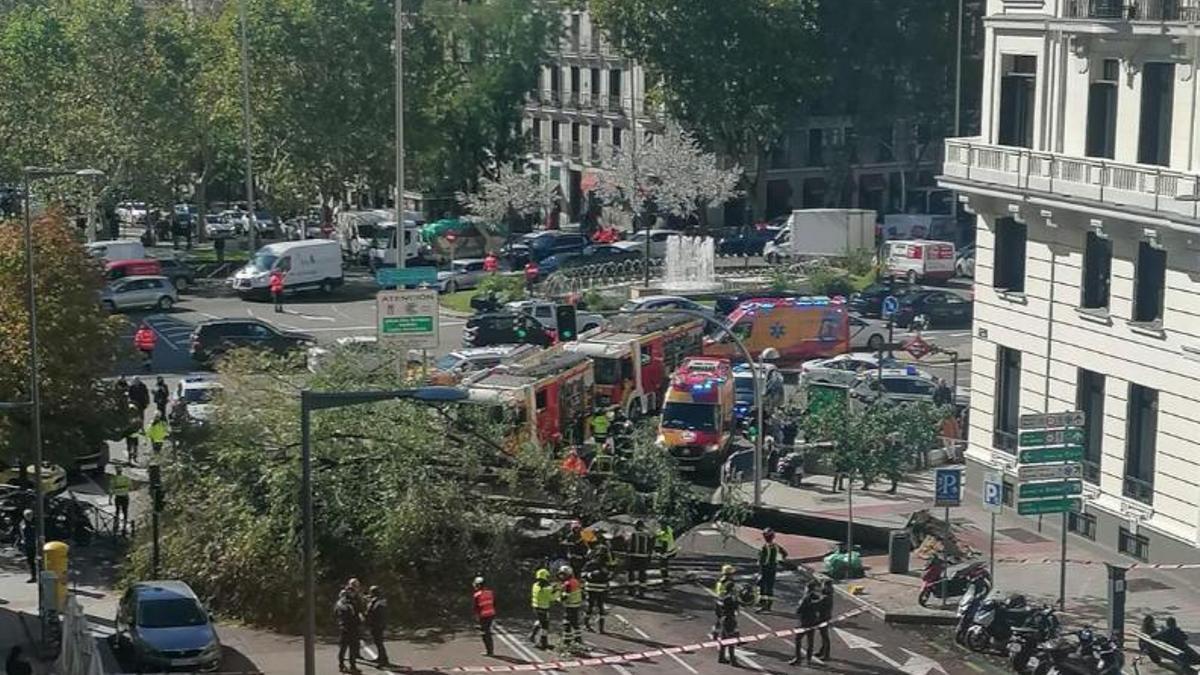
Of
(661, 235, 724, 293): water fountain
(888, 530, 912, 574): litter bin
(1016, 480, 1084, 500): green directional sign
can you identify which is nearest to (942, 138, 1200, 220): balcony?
(1016, 480, 1084, 500): green directional sign

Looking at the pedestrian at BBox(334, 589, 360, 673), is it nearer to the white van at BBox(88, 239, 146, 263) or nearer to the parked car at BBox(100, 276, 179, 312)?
the parked car at BBox(100, 276, 179, 312)

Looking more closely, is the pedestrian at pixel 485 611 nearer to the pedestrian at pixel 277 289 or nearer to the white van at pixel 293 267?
the pedestrian at pixel 277 289

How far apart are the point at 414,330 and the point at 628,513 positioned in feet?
26.3

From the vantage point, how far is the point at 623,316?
54375 mm

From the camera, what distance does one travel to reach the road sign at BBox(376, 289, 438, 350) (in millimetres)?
42531

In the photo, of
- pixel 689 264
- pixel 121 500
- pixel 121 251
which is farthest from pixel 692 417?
pixel 121 251

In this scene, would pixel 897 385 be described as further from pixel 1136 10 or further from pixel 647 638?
pixel 647 638

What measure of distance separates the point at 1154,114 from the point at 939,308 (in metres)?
30.3

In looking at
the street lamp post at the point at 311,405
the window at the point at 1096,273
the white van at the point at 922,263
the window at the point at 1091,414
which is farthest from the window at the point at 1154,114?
the white van at the point at 922,263

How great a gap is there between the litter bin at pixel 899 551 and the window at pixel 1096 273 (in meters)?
5.91

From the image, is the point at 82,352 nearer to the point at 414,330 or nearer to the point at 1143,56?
the point at 414,330

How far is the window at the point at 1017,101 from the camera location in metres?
39.9

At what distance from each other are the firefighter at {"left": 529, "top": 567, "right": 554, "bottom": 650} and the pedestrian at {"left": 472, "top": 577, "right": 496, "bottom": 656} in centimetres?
72

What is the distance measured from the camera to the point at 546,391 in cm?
4525
